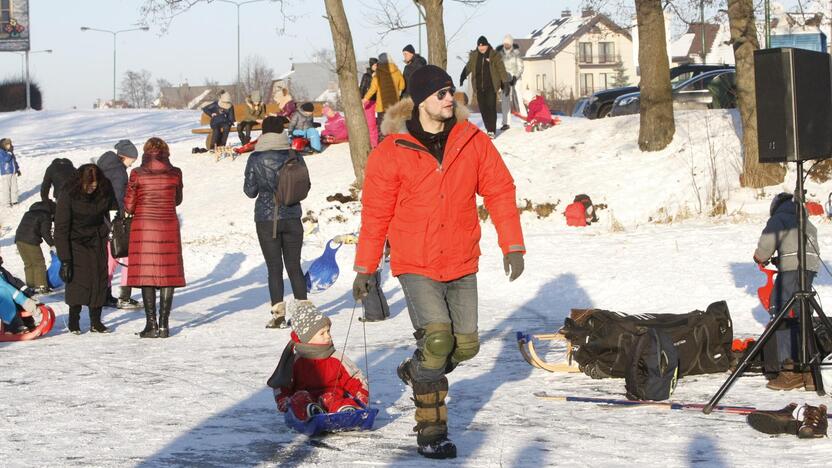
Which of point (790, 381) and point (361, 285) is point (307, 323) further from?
point (790, 381)

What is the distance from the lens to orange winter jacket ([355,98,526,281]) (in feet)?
22.5

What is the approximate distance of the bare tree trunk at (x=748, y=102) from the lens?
63.4 ft

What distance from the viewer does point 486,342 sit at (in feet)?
37.3

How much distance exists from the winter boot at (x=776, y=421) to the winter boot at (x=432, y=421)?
167 cm

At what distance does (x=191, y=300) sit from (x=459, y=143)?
9.12 m

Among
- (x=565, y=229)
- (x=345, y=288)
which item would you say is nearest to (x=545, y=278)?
(x=345, y=288)

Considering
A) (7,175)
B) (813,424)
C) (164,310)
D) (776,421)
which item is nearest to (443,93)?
(776,421)

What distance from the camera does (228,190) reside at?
25859 millimetres

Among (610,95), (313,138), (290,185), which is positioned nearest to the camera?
(290,185)

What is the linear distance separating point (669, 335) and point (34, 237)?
9673 millimetres

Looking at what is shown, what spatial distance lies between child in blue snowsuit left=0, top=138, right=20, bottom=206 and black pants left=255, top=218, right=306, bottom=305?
1674 centimetres

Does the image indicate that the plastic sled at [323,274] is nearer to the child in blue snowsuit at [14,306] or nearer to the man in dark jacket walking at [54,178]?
the man in dark jacket walking at [54,178]

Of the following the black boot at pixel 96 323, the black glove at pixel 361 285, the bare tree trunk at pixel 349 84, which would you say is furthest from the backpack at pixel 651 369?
the bare tree trunk at pixel 349 84

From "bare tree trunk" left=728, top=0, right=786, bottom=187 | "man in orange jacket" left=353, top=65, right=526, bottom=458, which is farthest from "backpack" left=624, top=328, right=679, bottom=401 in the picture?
"bare tree trunk" left=728, top=0, right=786, bottom=187
